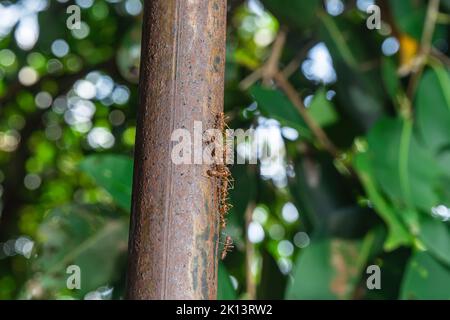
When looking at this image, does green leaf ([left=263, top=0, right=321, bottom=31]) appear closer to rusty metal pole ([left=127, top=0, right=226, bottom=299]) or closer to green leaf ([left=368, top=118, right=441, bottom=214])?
green leaf ([left=368, top=118, right=441, bottom=214])

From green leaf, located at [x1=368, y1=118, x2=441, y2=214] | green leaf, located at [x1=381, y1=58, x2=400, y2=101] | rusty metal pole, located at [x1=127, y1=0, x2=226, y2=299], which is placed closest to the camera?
rusty metal pole, located at [x1=127, y1=0, x2=226, y2=299]

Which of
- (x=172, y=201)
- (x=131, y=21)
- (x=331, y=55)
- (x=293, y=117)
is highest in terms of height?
(x=131, y=21)

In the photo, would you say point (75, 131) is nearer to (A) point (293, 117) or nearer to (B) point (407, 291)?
(A) point (293, 117)

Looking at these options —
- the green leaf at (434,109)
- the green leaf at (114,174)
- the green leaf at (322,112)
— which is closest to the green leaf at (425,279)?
the green leaf at (434,109)

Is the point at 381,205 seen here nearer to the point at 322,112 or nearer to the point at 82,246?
the point at 322,112

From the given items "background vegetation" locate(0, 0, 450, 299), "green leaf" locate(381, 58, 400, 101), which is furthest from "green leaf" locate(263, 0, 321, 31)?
"green leaf" locate(381, 58, 400, 101)
